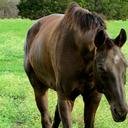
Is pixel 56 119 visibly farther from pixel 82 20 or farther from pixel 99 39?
pixel 99 39

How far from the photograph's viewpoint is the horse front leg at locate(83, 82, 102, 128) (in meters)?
3.00

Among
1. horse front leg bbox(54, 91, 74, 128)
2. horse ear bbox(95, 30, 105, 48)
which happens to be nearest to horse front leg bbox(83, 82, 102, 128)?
horse front leg bbox(54, 91, 74, 128)

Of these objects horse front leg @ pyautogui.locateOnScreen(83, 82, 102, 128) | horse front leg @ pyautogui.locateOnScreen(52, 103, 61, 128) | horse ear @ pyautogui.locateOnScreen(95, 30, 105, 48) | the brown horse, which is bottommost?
horse front leg @ pyautogui.locateOnScreen(52, 103, 61, 128)

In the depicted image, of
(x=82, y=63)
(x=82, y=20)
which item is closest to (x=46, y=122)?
(x=82, y=63)

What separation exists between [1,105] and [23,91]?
88 centimetres

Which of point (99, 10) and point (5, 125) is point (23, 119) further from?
point (99, 10)

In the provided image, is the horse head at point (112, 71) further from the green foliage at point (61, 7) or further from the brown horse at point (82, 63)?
the green foliage at point (61, 7)

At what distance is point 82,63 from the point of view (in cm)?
275

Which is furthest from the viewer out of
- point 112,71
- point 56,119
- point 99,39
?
point 56,119

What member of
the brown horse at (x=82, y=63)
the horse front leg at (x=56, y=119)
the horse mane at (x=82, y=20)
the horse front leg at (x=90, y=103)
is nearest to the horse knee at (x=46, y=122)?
the brown horse at (x=82, y=63)

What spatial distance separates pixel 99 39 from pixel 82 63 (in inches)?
17.8

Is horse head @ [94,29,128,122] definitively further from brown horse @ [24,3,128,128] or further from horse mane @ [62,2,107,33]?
horse mane @ [62,2,107,33]

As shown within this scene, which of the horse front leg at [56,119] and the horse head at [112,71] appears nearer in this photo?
the horse head at [112,71]

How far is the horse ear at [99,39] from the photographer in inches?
92.7
